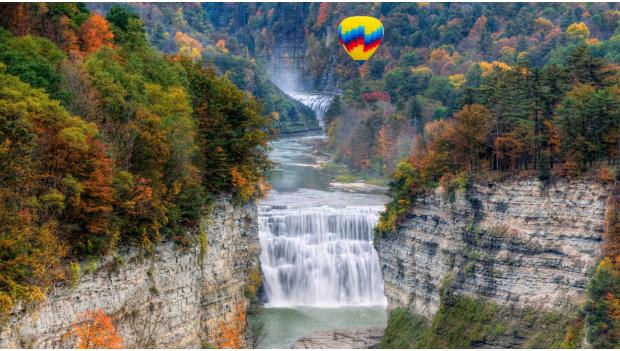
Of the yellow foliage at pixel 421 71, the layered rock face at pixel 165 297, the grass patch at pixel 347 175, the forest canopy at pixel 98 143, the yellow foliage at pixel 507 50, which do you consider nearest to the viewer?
the layered rock face at pixel 165 297

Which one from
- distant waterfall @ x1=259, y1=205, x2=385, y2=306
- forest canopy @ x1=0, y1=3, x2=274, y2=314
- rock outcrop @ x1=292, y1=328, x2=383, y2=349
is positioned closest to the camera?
forest canopy @ x1=0, y1=3, x2=274, y2=314

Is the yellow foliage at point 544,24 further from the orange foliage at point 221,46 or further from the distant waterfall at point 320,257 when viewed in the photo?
the distant waterfall at point 320,257

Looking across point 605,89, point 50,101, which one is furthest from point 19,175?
point 605,89

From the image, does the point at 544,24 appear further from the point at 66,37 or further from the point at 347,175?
the point at 66,37

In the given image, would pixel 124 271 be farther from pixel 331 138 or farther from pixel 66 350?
pixel 331 138

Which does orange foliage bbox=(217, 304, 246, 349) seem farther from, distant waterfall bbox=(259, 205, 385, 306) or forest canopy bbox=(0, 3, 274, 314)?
distant waterfall bbox=(259, 205, 385, 306)

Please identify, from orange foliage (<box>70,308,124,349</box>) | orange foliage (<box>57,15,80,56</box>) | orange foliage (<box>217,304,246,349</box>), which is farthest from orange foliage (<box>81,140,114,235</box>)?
orange foliage (<box>57,15,80,56</box>)

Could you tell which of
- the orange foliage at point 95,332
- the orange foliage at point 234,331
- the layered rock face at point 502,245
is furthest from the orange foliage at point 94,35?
the layered rock face at point 502,245

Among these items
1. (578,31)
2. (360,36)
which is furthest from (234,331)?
(578,31)
